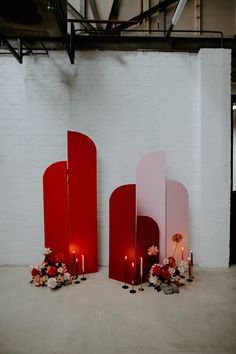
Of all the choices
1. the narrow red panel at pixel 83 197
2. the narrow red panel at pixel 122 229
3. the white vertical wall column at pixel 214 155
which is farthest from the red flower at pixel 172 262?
the narrow red panel at pixel 83 197

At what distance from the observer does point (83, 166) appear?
10.8 feet

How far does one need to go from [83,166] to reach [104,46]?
61.6 inches

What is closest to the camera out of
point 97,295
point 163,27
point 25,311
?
point 25,311

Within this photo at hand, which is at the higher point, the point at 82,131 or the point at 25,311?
the point at 82,131

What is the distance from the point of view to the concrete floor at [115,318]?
208 centimetres

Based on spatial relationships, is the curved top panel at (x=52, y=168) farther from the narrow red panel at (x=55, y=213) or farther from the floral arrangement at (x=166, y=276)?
the floral arrangement at (x=166, y=276)

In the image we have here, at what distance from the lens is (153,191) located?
3230 millimetres

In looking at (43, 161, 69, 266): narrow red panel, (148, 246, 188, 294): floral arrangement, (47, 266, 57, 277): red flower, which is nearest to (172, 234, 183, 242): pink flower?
(148, 246, 188, 294): floral arrangement

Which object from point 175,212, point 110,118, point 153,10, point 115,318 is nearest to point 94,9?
point 153,10

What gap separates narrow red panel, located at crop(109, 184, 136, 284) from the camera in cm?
312

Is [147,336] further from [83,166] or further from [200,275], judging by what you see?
[83,166]

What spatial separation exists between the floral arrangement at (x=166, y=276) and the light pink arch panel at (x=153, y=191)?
0.19 meters

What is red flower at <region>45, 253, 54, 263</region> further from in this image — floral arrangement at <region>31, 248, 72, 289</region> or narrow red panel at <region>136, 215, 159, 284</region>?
narrow red panel at <region>136, 215, 159, 284</region>

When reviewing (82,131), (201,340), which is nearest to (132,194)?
(82,131)
